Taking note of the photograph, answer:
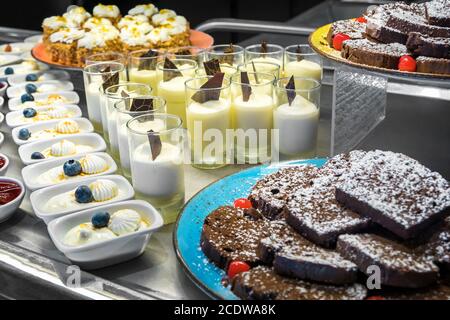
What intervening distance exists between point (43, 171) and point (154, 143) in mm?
515

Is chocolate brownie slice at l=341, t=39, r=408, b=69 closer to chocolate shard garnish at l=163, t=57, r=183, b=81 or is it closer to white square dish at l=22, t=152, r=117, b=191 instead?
chocolate shard garnish at l=163, t=57, r=183, b=81

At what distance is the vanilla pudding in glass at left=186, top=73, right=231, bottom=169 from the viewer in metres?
2.40

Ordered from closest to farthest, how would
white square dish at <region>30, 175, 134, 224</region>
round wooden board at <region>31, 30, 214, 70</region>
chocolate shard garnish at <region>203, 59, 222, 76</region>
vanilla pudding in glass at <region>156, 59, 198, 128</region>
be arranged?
white square dish at <region>30, 175, 134, 224</region> → chocolate shard garnish at <region>203, 59, 222, 76</region> → vanilla pudding in glass at <region>156, 59, 198, 128</region> → round wooden board at <region>31, 30, 214, 70</region>

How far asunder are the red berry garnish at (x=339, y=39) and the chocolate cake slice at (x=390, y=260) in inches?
34.8

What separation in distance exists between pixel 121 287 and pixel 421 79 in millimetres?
1124

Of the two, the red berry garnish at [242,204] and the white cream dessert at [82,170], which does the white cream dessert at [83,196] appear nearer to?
the white cream dessert at [82,170]

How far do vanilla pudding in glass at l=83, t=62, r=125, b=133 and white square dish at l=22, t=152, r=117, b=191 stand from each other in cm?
49

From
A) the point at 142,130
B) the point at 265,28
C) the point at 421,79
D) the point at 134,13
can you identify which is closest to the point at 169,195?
the point at 142,130

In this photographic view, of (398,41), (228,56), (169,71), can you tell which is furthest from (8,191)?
(398,41)

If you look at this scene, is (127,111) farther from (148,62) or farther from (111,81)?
(148,62)

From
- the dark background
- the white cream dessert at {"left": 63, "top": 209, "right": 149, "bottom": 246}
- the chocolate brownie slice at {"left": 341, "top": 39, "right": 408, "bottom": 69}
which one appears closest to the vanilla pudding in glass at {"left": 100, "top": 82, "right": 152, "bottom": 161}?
the white cream dessert at {"left": 63, "top": 209, "right": 149, "bottom": 246}

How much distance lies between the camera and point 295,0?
807 cm

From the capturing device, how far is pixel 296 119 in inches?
94.3

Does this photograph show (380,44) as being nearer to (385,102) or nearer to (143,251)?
(385,102)
